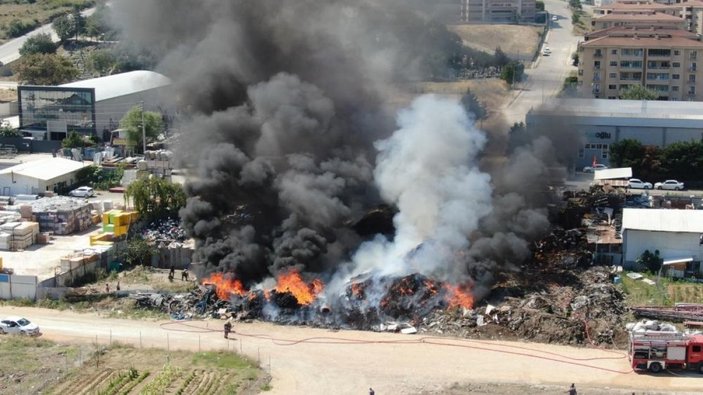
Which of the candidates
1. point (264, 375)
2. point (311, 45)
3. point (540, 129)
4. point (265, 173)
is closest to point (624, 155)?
point (540, 129)

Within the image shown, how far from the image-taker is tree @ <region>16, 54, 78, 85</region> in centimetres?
8612

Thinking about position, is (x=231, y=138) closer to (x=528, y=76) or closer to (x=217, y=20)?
(x=217, y=20)

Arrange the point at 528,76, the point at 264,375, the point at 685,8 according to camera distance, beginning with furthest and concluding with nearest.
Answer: the point at 685,8, the point at 528,76, the point at 264,375

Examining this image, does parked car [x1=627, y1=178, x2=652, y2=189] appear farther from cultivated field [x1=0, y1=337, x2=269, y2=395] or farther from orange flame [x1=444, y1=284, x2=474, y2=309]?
cultivated field [x1=0, y1=337, x2=269, y2=395]

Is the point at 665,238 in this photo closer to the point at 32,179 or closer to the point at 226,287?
the point at 226,287

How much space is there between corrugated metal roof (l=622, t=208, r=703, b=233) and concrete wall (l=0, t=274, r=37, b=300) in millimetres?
23301

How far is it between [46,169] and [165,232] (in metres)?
13.1

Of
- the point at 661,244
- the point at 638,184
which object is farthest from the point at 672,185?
the point at 661,244

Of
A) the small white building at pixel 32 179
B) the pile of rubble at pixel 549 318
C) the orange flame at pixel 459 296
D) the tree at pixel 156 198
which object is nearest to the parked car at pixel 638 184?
the pile of rubble at pixel 549 318

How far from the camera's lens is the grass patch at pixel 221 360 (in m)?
31.2

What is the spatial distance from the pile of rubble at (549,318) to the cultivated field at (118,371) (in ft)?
24.9

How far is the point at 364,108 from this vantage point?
4550 cm

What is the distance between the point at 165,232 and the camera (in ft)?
147

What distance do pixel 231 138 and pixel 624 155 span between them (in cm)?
2288
